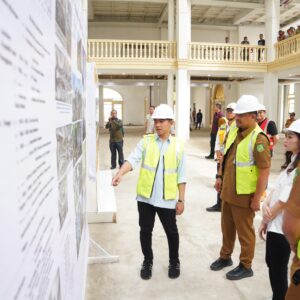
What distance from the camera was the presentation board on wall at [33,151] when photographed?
0.71 meters

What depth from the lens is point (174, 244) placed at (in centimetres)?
315

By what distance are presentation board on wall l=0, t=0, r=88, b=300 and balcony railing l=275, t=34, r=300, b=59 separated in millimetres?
13943

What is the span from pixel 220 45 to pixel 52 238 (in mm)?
15908

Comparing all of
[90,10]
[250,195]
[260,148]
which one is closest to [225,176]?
[250,195]

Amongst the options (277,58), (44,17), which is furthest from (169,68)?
(44,17)

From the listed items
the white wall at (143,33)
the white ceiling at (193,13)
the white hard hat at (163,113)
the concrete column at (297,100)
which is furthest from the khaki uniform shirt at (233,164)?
the white wall at (143,33)

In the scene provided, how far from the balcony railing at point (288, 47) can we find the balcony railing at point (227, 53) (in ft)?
2.64

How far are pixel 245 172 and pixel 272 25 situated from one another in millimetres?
14998

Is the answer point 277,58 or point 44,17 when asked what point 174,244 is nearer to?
point 44,17

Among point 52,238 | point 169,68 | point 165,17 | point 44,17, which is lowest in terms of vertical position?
point 52,238

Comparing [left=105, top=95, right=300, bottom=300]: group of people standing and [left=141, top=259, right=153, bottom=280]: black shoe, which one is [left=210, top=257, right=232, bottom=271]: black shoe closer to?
[left=105, top=95, right=300, bottom=300]: group of people standing

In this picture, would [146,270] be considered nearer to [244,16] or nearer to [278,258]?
[278,258]

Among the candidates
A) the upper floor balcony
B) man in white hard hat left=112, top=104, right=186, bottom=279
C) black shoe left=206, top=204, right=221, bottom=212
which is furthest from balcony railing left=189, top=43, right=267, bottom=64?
man in white hard hat left=112, top=104, right=186, bottom=279

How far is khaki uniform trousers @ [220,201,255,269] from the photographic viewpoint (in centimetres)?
299
